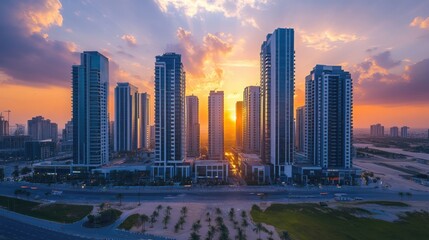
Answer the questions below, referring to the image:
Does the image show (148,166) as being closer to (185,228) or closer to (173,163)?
(173,163)

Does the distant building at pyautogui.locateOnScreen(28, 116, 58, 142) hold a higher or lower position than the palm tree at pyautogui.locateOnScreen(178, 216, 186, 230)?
higher

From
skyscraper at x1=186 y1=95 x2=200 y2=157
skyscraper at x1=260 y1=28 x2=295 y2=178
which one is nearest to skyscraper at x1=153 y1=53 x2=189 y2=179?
skyscraper at x1=260 y1=28 x2=295 y2=178

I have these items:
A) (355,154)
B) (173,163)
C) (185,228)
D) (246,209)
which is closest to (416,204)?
(246,209)

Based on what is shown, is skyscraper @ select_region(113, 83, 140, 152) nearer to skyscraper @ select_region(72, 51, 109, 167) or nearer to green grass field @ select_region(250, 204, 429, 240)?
skyscraper @ select_region(72, 51, 109, 167)

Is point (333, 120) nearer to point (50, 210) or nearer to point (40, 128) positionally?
point (50, 210)

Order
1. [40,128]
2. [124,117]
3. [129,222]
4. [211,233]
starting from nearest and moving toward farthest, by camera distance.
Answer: [211,233] → [129,222] → [124,117] → [40,128]

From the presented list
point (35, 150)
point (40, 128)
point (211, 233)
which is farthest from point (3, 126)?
point (211, 233)
